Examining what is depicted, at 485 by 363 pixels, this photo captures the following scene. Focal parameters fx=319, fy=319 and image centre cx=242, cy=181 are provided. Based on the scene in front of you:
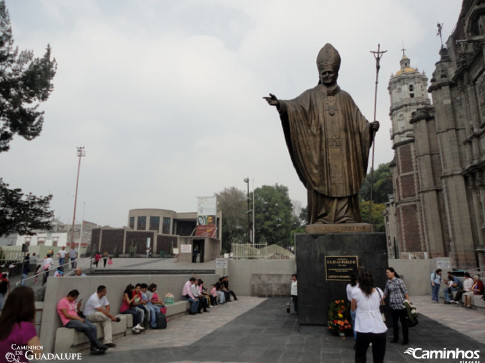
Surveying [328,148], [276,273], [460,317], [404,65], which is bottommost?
[460,317]

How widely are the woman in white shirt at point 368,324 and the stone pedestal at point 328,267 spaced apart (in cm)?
249

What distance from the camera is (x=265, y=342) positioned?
5906 mm

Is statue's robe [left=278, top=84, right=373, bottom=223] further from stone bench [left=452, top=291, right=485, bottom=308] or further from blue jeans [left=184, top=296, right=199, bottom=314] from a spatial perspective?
stone bench [left=452, top=291, right=485, bottom=308]

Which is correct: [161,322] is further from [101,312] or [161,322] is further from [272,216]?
[272,216]

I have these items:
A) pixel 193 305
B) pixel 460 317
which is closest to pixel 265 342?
pixel 193 305

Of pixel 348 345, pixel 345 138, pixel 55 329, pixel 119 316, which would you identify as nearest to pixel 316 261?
pixel 348 345

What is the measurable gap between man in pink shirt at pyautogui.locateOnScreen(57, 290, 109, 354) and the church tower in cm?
2936

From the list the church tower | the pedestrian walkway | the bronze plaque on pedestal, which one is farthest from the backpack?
the church tower

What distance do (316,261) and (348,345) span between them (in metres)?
1.62

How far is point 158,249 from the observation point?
4578cm

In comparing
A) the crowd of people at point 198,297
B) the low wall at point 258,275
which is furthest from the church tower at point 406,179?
the crowd of people at point 198,297

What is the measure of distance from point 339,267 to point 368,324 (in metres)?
2.73

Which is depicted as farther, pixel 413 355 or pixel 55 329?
pixel 55 329

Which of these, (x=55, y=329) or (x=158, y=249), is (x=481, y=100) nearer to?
(x=55, y=329)
